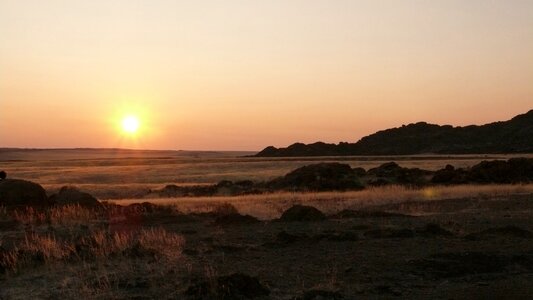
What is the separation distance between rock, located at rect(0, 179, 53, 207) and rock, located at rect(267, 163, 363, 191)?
21.3m

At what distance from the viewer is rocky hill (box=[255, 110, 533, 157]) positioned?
153 meters

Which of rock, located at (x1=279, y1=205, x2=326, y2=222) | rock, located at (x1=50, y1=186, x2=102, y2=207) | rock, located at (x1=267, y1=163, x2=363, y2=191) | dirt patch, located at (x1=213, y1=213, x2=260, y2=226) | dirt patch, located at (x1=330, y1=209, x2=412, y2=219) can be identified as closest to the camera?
dirt patch, located at (x1=213, y1=213, x2=260, y2=226)

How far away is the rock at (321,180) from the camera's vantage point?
48625 millimetres

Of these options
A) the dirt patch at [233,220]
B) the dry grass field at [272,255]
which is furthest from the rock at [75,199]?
the dirt patch at [233,220]

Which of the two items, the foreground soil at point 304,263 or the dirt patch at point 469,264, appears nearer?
the foreground soil at point 304,263

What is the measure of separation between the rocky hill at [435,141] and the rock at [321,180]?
3762 inches

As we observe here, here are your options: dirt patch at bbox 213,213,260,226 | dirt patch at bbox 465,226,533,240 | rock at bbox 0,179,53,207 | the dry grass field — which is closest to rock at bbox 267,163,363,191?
the dry grass field

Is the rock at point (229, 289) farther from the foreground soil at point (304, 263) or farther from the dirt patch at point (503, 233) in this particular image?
the dirt patch at point (503, 233)

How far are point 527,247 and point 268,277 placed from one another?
7.65 m

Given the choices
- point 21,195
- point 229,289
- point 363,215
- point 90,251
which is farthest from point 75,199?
point 229,289

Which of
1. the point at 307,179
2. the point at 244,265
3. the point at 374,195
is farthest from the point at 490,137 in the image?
the point at 244,265

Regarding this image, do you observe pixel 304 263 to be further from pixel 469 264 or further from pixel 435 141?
pixel 435 141

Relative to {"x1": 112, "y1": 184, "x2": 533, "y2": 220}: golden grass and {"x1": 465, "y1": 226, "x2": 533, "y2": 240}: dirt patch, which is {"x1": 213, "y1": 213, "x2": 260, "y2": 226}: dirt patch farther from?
{"x1": 465, "y1": 226, "x2": 533, "y2": 240}: dirt patch

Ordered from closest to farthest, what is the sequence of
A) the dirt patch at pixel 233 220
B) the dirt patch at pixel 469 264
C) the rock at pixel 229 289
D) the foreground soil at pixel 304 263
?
the rock at pixel 229 289, the foreground soil at pixel 304 263, the dirt patch at pixel 469 264, the dirt patch at pixel 233 220
